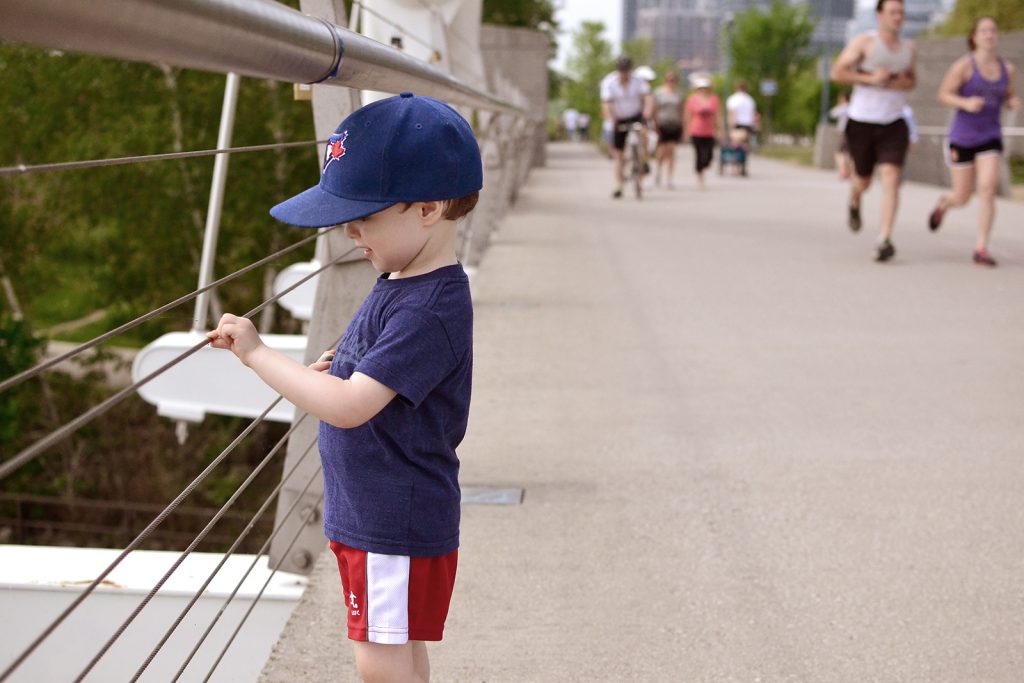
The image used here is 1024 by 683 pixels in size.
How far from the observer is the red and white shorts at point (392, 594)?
2277 mm

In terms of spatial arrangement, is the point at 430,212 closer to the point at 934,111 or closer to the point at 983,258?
the point at 983,258

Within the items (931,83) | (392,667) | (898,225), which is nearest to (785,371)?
(392,667)

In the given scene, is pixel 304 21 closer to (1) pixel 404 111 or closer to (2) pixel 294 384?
(1) pixel 404 111

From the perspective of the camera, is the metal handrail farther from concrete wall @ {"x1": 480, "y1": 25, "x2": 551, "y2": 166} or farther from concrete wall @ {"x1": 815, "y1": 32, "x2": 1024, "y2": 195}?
concrete wall @ {"x1": 480, "y1": 25, "x2": 551, "y2": 166}

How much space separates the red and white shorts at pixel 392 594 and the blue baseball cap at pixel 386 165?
0.54m

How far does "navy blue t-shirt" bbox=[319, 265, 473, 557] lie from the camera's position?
221cm

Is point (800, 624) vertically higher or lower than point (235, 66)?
lower

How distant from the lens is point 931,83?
94.9 ft

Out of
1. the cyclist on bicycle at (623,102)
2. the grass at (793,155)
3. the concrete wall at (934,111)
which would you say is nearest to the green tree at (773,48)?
the grass at (793,155)

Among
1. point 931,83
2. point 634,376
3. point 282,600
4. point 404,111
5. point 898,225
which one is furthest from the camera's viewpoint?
point 931,83

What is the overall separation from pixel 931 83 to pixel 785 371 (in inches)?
940

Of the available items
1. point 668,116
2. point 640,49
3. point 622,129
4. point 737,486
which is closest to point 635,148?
point 622,129

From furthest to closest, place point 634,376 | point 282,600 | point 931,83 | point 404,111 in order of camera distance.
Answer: point 931,83
point 634,376
point 282,600
point 404,111

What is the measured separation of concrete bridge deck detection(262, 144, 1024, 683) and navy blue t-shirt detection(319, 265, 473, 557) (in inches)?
36.3
